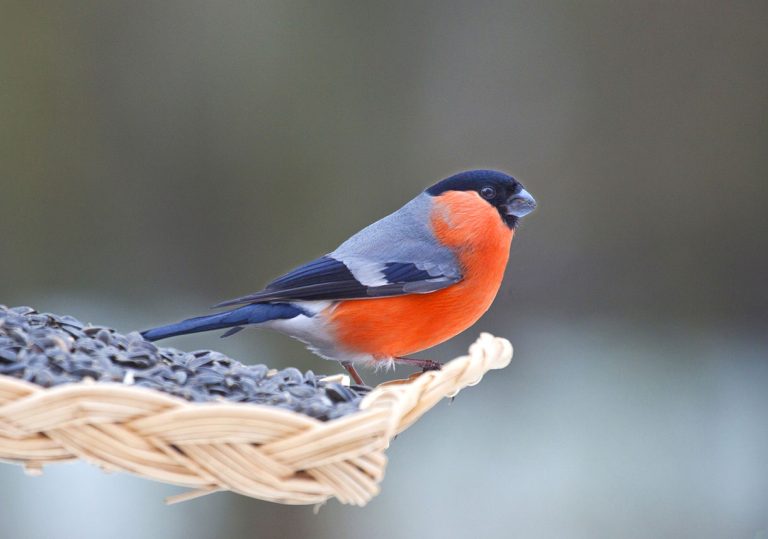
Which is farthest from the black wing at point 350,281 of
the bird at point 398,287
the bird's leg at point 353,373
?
the bird's leg at point 353,373

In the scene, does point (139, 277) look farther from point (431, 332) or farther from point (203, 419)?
point (203, 419)

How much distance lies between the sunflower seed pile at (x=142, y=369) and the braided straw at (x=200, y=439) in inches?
4.6

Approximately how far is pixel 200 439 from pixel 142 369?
31 centimetres

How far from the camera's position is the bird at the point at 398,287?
1439 mm

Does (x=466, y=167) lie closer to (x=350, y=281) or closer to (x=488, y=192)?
(x=488, y=192)

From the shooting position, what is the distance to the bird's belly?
1.45 metres

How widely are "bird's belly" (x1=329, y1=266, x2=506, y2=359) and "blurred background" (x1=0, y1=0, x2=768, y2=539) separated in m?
1.12

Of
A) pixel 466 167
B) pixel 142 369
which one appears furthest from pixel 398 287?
pixel 466 167

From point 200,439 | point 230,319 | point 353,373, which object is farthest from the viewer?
point 353,373

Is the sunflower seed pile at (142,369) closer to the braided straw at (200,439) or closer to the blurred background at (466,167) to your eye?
the braided straw at (200,439)

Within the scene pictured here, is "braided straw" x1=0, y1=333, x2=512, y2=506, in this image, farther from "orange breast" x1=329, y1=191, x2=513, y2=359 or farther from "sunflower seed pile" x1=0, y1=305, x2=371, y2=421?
"orange breast" x1=329, y1=191, x2=513, y2=359

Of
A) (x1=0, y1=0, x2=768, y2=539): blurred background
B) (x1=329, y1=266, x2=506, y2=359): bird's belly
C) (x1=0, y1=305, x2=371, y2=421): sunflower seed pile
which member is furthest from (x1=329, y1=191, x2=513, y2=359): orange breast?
(x1=0, y1=0, x2=768, y2=539): blurred background

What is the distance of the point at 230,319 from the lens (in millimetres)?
1385

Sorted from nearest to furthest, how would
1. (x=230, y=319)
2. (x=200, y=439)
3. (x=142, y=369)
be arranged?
(x=200, y=439), (x=142, y=369), (x=230, y=319)
